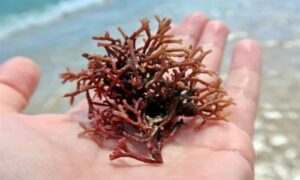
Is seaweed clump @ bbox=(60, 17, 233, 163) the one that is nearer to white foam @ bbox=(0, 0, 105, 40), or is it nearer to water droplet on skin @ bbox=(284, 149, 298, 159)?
water droplet on skin @ bbox=(284, 149, 298, 159)

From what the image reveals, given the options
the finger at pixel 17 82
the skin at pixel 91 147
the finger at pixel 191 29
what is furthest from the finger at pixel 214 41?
the finger at pixel 17 82

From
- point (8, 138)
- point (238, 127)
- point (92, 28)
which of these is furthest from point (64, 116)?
point (92, 28)

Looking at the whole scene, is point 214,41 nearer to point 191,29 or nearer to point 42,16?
point 191,29

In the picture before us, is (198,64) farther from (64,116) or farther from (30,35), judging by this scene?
(30,35)

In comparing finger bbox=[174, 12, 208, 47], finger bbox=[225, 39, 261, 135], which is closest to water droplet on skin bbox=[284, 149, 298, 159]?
finger bbox=[225, 39, 261, 135]

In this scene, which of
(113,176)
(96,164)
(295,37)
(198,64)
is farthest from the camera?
(295,37)

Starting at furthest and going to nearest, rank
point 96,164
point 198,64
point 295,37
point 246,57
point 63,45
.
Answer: point 63,45, point 295,37, point 246,57, point 198,64, point 96,164

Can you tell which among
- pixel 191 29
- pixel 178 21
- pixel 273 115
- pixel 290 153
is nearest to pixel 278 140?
pixel 290 153
